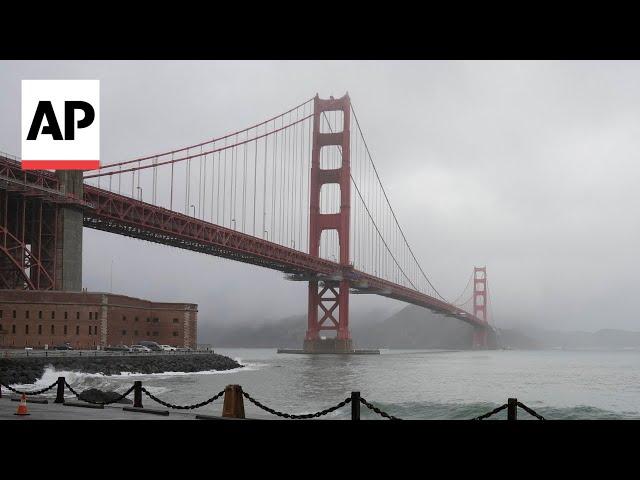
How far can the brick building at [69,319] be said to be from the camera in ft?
177

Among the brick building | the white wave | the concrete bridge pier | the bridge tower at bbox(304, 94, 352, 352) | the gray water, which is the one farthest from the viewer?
the bridge tower at bbox(304, 94, 352, 352)

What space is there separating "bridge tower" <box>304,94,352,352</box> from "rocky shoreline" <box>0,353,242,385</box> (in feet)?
102

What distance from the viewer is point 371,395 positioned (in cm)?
4016

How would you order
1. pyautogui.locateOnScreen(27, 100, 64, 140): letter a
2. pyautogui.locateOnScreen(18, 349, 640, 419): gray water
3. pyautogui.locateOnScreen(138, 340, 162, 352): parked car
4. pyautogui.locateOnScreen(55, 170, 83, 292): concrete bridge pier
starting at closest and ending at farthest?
pyautogui.locateOnScreen(27, 100, 64, 140): letter a
pyautogui.locateOnScreen(18, 349, 640, 419): gray water
pyautogui.locateOnScreen(55, 170, 83, 292): concrete bridge pier
pyautogui.locateOnScreen(138, 340, 162, 352): parked car

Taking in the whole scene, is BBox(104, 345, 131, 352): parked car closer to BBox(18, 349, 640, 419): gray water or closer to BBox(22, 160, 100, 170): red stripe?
BBox(18, 349, 640, 419): gray water

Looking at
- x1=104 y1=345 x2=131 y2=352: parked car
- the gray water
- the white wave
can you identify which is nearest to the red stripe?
the gray water

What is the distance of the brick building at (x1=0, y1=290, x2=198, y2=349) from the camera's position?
54.0 metres

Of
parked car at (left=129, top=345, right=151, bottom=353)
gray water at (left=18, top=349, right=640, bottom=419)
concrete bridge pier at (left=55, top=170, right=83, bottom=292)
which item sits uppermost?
concrete bridge pier at (left=55, top=170, right=83, bottom=292)
